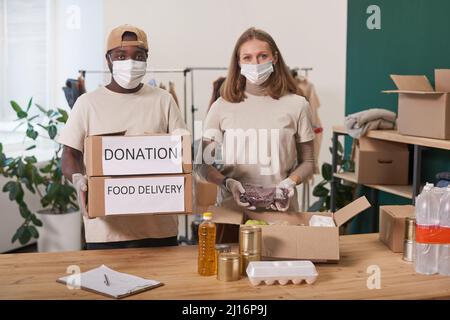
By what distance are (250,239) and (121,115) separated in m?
0.65

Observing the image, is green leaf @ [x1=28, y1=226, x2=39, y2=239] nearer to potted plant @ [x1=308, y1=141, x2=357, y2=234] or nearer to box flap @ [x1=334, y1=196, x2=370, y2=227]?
potted plant @ [x1=308, y1=141, x2=357, y2=234]

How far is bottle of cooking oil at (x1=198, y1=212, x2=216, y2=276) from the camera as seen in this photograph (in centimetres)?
167

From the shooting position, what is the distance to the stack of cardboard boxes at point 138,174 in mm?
1776

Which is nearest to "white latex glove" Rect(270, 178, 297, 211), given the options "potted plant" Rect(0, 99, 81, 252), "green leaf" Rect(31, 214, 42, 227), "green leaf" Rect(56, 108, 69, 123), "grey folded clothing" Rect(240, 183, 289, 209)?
"grey folded clothing" Rect(240, 183, 289, 209)

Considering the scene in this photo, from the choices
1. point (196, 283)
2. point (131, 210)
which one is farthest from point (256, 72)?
point (196, 283)

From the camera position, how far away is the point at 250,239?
5.58ft

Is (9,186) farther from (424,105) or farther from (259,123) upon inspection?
(424,105)

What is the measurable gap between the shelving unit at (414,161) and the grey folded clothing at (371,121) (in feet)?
0.14

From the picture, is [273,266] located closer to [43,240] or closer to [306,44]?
[306,44]

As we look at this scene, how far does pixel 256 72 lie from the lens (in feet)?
7.16

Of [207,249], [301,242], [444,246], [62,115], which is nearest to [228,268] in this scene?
[207,249]

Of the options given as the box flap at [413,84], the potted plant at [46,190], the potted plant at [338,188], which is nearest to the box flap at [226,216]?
the box flap at [413,84]

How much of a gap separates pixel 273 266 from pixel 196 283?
0.72ft

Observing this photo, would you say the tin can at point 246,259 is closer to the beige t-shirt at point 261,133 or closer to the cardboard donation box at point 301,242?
the cardboard donation box at point 301,242
